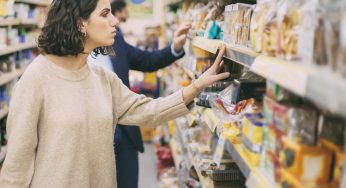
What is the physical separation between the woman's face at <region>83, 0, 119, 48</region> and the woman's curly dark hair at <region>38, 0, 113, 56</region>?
0.08 feet

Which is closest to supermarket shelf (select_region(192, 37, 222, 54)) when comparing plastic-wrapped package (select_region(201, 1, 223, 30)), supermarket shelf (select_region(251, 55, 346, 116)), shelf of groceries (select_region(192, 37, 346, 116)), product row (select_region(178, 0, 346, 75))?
plastic-wrapped package (select_region(201, 1, 223, 30))

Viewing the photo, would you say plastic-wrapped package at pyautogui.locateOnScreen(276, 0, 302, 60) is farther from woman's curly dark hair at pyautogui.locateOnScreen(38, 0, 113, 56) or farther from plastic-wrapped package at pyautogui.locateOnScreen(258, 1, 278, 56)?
woman's curly dark hair at pyautogui.locateOnScreen(38, 0, 113, 56)

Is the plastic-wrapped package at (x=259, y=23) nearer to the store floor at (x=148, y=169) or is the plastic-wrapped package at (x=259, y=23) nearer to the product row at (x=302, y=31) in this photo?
the product row at (x=302, y=31)

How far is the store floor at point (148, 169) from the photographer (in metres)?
4.77

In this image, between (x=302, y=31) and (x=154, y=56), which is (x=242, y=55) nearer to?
(x=302, y=31)

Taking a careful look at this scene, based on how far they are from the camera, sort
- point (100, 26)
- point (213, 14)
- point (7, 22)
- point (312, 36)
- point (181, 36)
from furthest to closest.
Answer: point (7, 22) < point (181, 36) < point (213, 14) < point (100, 26) < point (312, 36)

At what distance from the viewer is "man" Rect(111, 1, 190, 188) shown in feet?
10.3

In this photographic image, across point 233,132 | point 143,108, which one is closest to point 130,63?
point 143,108

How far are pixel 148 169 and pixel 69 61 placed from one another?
3.45 meters

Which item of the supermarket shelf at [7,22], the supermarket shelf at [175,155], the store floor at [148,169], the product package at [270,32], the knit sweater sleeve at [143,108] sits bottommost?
the store floor at [148,169]

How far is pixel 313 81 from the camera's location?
2.93 feet

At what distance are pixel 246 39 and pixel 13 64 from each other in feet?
13.4

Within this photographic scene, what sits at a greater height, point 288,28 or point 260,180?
point 288,28

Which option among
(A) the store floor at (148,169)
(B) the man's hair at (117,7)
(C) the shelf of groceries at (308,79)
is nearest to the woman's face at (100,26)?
(C) the shelf of groceries at (308,79)
